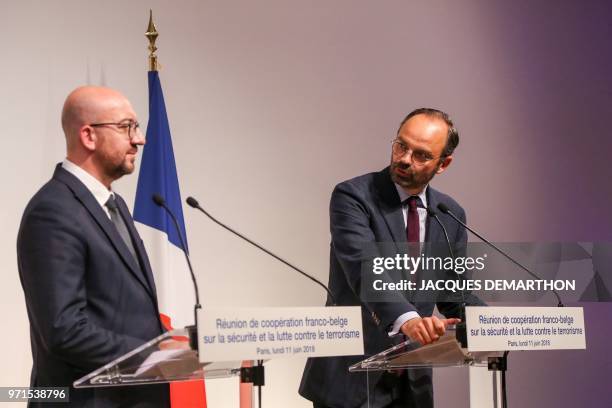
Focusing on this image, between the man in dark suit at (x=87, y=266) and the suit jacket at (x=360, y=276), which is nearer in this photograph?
the man in dark suit at (x=87, y=266)

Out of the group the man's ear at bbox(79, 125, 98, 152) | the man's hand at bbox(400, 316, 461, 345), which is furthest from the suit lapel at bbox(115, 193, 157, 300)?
the man's hand at bbox(400, 316, 461, 345)

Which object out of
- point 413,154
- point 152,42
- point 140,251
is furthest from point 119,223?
point 152,42

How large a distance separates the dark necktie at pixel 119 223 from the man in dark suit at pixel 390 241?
31.9 inches

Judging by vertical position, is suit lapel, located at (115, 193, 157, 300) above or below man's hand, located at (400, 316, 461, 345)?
above

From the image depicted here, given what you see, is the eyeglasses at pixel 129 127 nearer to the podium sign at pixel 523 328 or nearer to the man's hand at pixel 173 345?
the man's hand at pixel 173 345

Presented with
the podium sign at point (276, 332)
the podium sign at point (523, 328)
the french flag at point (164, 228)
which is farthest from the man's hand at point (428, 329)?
the french flag at point (164, 228)

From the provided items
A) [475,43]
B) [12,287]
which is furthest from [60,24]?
[475,43]

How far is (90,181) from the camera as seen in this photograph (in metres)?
2.81

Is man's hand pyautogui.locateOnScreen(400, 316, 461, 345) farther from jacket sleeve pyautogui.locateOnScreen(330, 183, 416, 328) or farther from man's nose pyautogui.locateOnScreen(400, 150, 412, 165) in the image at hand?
man's nose pyautogui.locateOnScreen(400, 150, 412, 165)

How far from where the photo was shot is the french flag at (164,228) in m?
4.43

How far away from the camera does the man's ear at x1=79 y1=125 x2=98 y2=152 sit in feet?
9.26

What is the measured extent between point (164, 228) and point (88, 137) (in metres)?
1.73

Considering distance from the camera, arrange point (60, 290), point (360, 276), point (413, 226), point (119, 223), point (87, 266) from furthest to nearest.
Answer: point (413, 226) → point (360, 276) → point (119, 223) → point (87, 266) → point (60, 290)

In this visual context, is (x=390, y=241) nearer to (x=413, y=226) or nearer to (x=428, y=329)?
(x=413, y=226)
